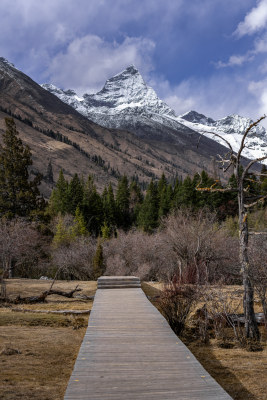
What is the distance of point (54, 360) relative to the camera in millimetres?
7539

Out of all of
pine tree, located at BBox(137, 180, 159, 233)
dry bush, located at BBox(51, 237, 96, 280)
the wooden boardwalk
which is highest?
pine tree, located at BBox(137, 180, 159, 233)

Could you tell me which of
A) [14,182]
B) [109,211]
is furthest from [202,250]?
[109,211]

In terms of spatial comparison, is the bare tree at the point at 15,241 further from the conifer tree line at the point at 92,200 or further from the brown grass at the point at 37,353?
the brown grass at the point at 37,353

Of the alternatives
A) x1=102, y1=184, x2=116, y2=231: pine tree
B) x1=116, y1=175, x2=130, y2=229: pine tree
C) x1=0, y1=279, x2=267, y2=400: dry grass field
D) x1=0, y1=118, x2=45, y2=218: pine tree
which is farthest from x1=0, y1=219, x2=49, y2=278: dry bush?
x1=116, y1=175, x2=130, y2=229: pine tree

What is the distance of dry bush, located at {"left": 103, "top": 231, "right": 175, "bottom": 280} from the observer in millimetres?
28097

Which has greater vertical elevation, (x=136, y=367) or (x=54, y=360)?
(x=136, y=367)

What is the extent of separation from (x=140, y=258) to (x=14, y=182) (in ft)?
52.3

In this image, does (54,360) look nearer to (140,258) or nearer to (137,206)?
(140,258)

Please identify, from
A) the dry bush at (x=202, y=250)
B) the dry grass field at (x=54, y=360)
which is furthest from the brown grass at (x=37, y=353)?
the dry bush at (x=202, y=250)

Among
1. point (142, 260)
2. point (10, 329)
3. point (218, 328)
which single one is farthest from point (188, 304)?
point (142, 260)

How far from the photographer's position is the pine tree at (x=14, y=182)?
3622 cm

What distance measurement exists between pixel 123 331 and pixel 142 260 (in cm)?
2455

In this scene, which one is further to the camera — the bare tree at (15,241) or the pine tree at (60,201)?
the pine tree at (60,201)

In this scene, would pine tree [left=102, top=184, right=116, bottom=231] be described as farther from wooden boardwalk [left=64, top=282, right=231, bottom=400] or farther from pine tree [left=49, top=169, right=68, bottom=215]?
wooden boardwalk [left=64, top=282, right=231, bottom=400]
